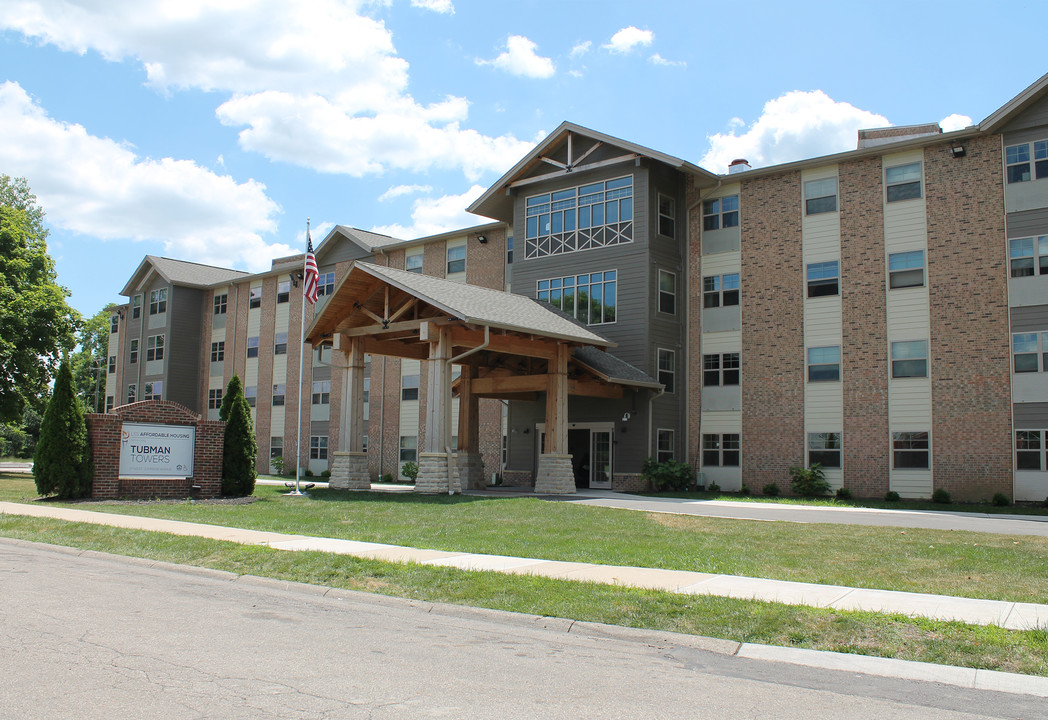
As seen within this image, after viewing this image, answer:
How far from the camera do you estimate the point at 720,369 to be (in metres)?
30.2

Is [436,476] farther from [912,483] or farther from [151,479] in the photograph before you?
[912,483]

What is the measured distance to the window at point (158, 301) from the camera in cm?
5097

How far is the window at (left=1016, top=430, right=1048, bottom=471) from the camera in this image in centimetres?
2430

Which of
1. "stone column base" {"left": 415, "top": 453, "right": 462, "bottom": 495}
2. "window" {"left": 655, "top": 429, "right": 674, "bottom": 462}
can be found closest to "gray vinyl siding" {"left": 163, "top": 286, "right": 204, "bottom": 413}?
"stone column base" {"left": 415, "top": 453, "right": 462, "bottom": 495}

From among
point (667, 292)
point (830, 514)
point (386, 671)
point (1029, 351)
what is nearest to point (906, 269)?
point (1029, 351)

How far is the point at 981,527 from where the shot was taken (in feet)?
55.5

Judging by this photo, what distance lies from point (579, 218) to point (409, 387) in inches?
483

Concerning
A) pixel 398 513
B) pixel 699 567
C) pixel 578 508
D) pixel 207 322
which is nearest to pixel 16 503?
pixel 398 513

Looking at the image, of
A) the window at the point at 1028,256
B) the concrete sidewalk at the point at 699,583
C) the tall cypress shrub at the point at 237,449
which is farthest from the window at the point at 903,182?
the concrete sidewalk at the point at 699,583

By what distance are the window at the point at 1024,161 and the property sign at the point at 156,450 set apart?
78.9 ft

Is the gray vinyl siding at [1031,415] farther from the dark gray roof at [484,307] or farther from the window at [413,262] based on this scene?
the window at [413,262]

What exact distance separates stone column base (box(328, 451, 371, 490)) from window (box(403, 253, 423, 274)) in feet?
46.8

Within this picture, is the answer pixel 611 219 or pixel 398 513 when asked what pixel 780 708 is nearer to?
pixel 398 513

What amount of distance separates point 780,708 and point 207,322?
49.3m
